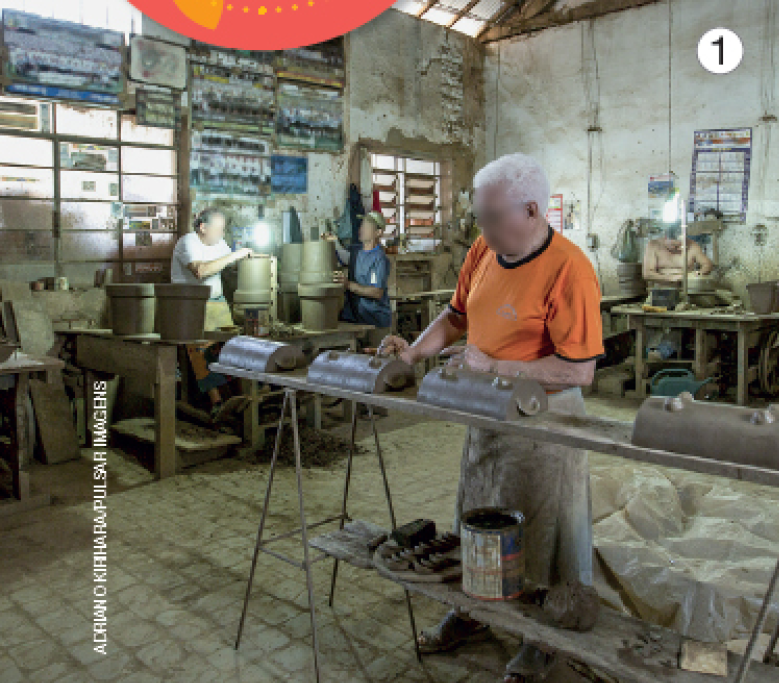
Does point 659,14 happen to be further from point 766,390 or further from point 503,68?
point 766,390

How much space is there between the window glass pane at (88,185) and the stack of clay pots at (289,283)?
1.75 meters

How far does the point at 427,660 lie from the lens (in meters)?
2.79

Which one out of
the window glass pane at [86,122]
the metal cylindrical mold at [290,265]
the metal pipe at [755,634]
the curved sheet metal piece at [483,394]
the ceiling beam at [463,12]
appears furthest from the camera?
the ceiling beam at [463,12]

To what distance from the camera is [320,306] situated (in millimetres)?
6020

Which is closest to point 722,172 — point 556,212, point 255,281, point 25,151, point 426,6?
point 556,212

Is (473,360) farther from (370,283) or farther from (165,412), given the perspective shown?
(370,283)

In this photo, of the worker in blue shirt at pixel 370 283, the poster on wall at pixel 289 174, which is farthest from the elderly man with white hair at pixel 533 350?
the poster on wall at pixel 289 174

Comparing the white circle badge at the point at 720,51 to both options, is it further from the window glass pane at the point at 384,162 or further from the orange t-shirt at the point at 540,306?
the orange t-shirt at the point at 540,306

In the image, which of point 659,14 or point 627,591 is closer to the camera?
point 627,591

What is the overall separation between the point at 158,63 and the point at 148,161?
0.89 metres

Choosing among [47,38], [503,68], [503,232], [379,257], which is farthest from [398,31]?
[503,232]

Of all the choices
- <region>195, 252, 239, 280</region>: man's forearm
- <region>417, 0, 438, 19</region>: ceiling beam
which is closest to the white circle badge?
<region>417, 0, 438, 19</region>: ceiling beam

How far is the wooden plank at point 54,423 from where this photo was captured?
5.45 meters

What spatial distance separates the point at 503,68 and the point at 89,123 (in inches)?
254
